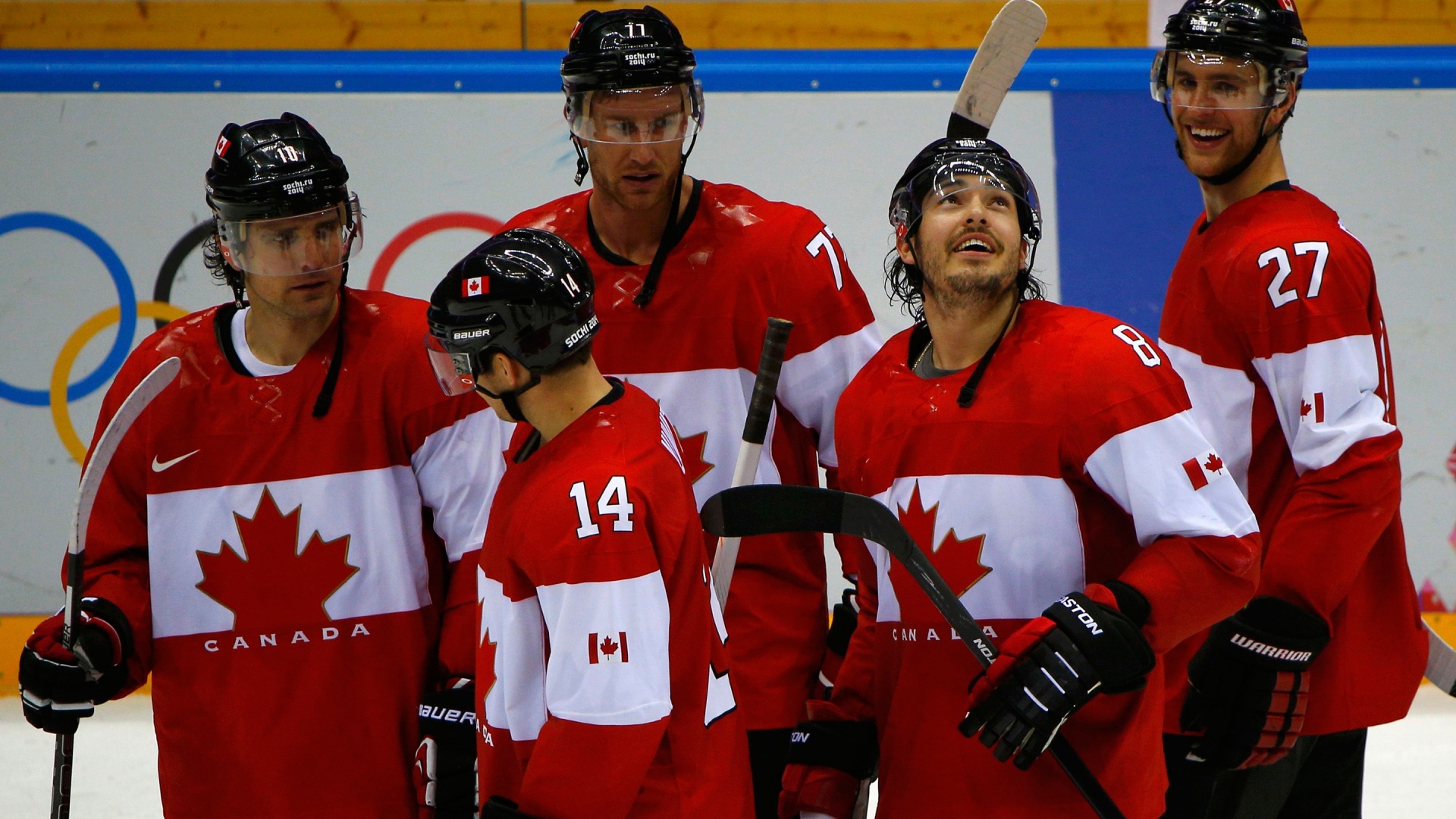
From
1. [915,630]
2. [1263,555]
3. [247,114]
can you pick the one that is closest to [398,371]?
[915,630]

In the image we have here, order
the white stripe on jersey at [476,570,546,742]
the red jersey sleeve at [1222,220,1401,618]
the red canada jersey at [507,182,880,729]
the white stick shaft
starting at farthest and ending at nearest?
1. the red canada jersey at [507,182,880,729]
2. the red jersey sleeve at [1222,220,1401,618]
3. the white stick shaft
4. the white stripe on jersey at [476,570,546,742]

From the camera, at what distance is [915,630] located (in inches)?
74.9

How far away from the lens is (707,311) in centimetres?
225

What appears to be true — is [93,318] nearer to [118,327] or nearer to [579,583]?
[118,327]

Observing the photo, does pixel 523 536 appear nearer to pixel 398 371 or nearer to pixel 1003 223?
pixel 398 371

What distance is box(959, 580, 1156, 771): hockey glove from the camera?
1697 mm

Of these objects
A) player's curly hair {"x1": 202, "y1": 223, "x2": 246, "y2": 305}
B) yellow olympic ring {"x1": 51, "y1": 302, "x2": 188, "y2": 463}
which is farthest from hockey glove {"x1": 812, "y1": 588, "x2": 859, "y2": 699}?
yellow olympic ring {"x1": 51, "y1": 302, "x2": 188, "y2": 463}

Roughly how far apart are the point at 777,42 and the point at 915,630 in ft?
8.85

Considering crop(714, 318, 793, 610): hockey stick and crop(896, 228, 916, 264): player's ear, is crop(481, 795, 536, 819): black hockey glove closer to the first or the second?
crop(714, 318, 793, 610): hockey stick

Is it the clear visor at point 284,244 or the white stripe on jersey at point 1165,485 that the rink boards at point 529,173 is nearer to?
the clear visor at point 284,244

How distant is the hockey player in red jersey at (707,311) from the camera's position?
7.37 ft

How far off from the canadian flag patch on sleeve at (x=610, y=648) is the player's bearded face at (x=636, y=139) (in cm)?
87

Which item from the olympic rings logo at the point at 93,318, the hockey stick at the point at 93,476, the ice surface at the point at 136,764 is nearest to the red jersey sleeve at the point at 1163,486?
the hockey stick at the point at 93,476

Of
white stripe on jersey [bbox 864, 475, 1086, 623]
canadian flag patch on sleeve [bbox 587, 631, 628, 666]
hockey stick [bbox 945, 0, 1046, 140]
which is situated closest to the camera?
canadian flag patch on sleeve [bbox 587, 631, 628, 666]
